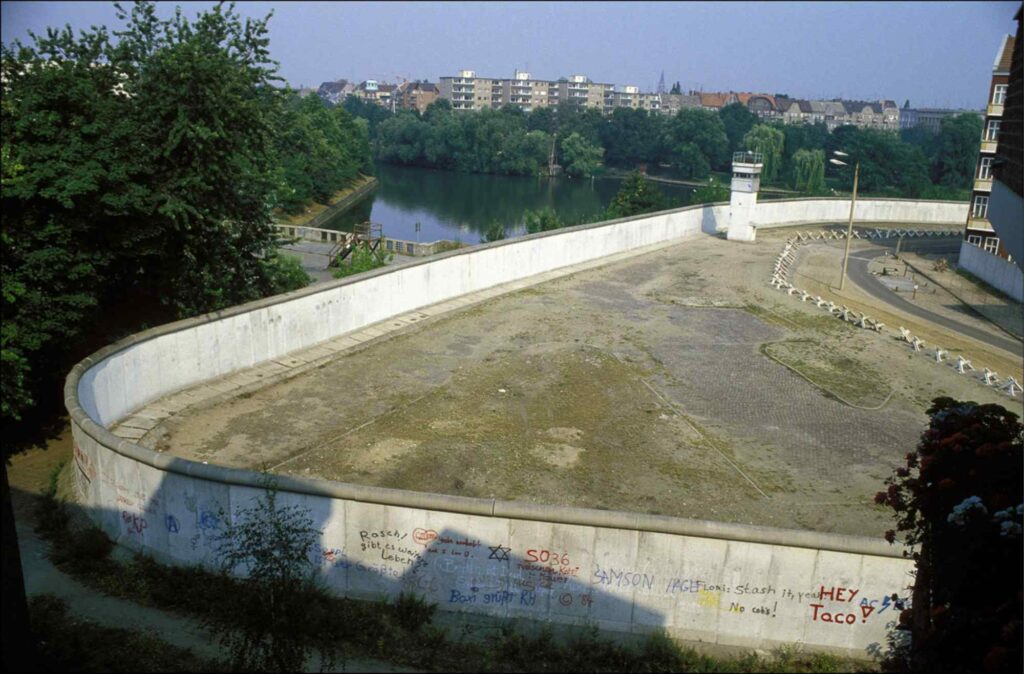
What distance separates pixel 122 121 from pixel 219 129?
1811 mm

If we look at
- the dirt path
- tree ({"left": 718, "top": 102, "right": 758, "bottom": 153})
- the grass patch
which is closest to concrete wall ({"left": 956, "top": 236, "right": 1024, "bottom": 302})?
the dirt path

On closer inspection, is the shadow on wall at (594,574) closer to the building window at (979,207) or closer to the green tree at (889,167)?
the building window at (979,207)

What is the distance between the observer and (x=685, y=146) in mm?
105688

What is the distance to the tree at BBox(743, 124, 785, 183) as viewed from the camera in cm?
9300

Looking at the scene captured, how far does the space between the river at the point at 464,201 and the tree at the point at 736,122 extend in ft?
46.4

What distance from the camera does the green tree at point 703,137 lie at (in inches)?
4193

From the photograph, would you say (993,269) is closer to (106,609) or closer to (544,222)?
(544,222)

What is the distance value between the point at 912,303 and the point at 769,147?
68.0 m

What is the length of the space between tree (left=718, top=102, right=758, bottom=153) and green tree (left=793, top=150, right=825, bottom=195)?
19.0 metres

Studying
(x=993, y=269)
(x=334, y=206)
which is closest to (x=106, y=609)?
(x=993, y=269)

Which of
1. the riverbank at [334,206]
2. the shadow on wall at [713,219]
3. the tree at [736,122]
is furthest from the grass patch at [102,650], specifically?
the tree at [736,122]

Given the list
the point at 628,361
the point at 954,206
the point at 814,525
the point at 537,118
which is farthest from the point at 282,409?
the point at 537,118

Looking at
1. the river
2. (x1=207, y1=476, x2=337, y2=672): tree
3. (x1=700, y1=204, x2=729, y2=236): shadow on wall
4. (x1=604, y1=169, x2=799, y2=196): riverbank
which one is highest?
(x1=700, y1=204, x2=729, y2=236): shadow on wall

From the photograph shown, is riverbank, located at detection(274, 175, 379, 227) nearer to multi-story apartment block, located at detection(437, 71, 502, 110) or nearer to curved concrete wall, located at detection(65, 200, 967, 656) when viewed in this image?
curved concrete wall, located at detection(65, 200, 967, 656)
